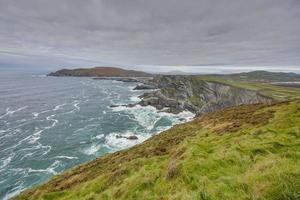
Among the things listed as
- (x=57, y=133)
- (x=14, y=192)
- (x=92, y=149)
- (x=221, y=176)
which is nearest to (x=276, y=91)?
(x=92, y=149)

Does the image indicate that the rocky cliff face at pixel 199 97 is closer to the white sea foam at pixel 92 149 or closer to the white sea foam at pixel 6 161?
the white sea foam at pixel 92 149

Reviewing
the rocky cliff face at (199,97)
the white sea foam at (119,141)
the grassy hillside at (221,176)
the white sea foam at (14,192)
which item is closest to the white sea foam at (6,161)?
the white sea foam at (14,192)

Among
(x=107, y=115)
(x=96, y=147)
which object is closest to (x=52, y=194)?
(x=96, y=147)

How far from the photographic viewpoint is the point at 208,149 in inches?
660

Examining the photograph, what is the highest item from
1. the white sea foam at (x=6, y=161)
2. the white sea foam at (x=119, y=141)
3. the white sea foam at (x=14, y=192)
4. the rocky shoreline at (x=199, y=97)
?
the rocky shoreline at (x=199, y=97)

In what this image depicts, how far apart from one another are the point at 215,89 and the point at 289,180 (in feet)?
364

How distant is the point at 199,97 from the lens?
10431cm

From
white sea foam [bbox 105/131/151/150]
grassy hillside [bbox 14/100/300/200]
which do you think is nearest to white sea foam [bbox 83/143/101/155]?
white sea foam [bbox 105/131/151/150]

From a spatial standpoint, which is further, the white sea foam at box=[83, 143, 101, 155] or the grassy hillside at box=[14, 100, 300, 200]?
the white sea foam at box=[83, 143, 101, 155]

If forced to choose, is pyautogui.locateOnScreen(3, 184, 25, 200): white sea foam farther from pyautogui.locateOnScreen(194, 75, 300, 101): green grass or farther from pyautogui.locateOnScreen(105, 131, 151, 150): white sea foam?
pyautogui.locateOnScreen(194, 75, 300, 101): green grass

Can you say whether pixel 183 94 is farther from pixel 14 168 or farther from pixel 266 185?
pixel 266 185

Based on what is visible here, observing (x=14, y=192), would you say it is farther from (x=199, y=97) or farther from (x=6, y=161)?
(x=199, y=97)

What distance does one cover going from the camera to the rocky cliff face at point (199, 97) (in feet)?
288

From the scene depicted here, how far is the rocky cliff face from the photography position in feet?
288
